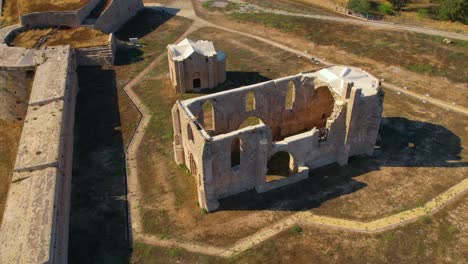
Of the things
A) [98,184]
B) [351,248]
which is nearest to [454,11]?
[351,248]

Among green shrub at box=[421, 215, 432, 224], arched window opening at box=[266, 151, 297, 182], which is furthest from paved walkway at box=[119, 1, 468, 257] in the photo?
arched window opening at box=[266, 151, 297, 182]

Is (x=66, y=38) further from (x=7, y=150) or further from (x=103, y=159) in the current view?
(x=103, y=159)

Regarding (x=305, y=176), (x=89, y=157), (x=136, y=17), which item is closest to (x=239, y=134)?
(x=305, y=176)

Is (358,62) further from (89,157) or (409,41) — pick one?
(89,157)

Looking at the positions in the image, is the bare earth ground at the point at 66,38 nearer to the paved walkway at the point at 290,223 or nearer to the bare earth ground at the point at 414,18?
the paved walkway at the point at 290,223

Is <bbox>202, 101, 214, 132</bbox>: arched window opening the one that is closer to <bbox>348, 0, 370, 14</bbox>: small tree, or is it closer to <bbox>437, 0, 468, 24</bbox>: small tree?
<bbox>348, 0, 370, 14</bbox>: small tree

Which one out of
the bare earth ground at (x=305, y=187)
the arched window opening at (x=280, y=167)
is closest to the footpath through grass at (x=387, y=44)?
the bare earth ground at (x=305, y=187)
